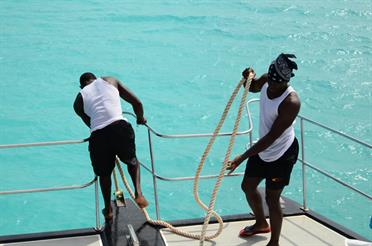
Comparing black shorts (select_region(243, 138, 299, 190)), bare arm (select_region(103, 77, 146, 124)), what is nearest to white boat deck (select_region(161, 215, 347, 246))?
black shorts (select_region(243, 138, 299, 190))

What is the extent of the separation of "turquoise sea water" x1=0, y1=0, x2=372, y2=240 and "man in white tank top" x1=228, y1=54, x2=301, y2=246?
456cm

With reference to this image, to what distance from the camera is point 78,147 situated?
1102cm

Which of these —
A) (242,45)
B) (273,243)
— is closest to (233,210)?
(273,243)

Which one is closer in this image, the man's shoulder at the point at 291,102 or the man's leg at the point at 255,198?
the man's shoulder at the point at 291,102

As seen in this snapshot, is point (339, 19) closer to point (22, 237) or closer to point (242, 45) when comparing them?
point (242, 45)

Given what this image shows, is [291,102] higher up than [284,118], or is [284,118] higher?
[291,102]

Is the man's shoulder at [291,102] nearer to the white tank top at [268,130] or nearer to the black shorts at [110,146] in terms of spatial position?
the white tank top at [268,130]

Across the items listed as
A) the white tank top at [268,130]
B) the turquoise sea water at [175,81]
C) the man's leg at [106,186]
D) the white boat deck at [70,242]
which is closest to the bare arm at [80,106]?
the man's leg at [106,186]

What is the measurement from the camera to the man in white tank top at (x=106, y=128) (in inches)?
179

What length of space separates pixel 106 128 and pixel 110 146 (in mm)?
147

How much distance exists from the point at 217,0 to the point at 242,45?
501 centimetres

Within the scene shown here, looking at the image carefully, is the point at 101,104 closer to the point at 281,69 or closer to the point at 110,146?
the point at 110,146

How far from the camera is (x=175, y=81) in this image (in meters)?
14.4

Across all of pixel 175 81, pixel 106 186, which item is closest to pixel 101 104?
pixel 106 186
